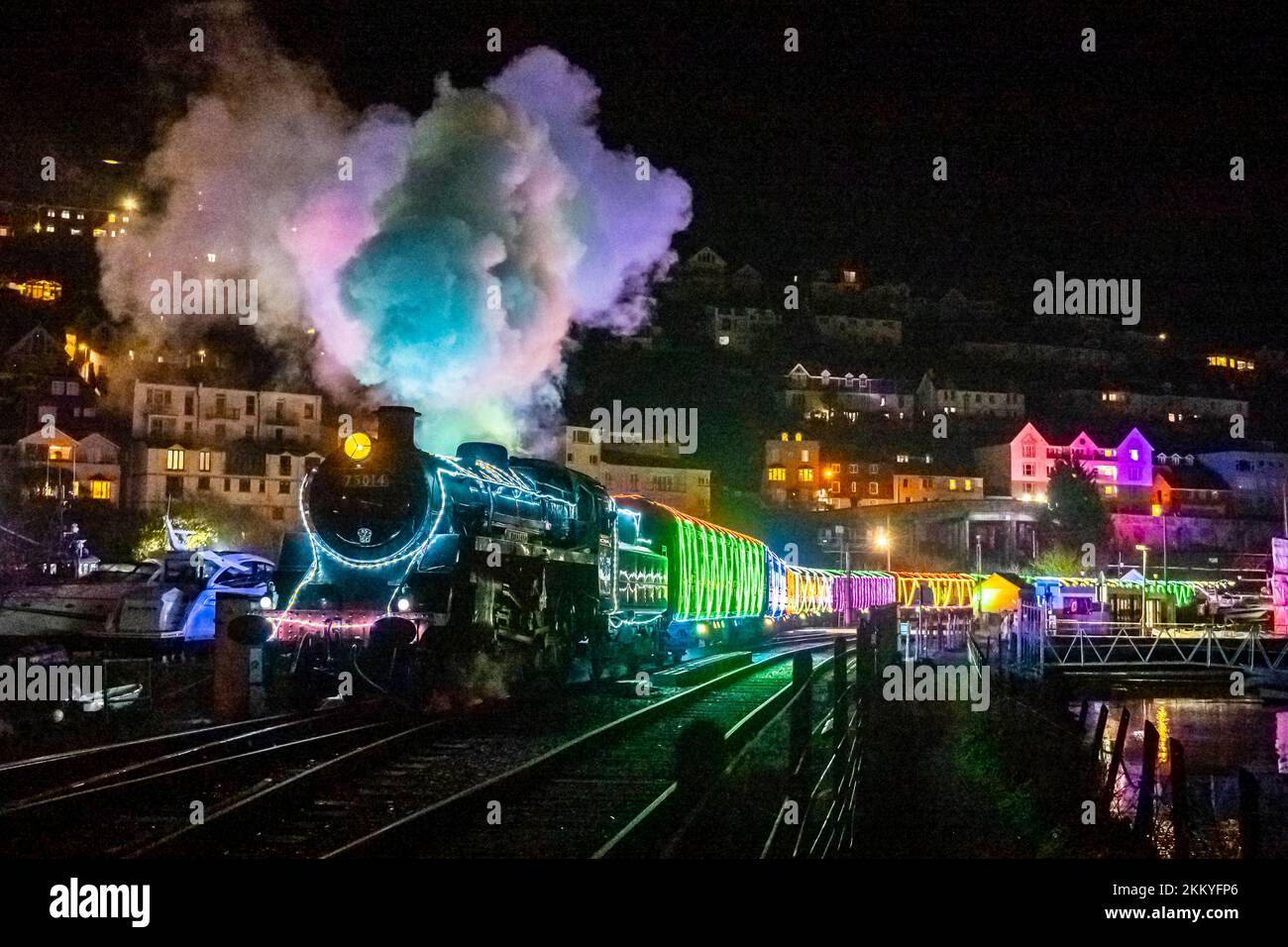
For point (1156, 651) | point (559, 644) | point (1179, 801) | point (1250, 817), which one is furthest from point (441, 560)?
point (1156, 651)

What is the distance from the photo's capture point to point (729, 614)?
28.9 m

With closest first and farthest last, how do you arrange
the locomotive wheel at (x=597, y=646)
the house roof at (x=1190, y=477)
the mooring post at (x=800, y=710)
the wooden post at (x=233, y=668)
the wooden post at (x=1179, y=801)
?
the mooring post at (x=800, y=710) → the wooden post at (x=1179, y=801) → the wooden post at (x=233, y=668) → the locomotive wheel at (x=597, y=646) → the house roof at (x=1190, y=477)

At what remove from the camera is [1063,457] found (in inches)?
3172

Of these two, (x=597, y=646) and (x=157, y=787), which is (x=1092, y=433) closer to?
(x=597, y=646)

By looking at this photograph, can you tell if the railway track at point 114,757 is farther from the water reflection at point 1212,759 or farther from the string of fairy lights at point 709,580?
the water reflection at point 1212,759

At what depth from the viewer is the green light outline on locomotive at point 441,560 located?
13773mm

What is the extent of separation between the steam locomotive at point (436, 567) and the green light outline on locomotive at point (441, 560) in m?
0.02

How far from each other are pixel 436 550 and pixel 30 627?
42.3 feet

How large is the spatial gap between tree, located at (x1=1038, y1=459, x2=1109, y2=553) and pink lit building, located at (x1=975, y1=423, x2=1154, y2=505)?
7.65 metres

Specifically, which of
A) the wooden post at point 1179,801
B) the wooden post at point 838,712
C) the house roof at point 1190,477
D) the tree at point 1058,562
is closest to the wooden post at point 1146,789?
the wooden post at point 1179,801

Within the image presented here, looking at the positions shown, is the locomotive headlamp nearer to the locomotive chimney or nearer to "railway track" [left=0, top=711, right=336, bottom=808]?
the locomotive chimney

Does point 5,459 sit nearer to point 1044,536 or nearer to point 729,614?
point 729,614

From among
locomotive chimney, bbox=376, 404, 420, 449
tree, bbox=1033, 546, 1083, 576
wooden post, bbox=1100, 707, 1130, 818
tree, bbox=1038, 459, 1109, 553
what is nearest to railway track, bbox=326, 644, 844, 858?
wooden post, bbox=1100, 707, 1130, 818
